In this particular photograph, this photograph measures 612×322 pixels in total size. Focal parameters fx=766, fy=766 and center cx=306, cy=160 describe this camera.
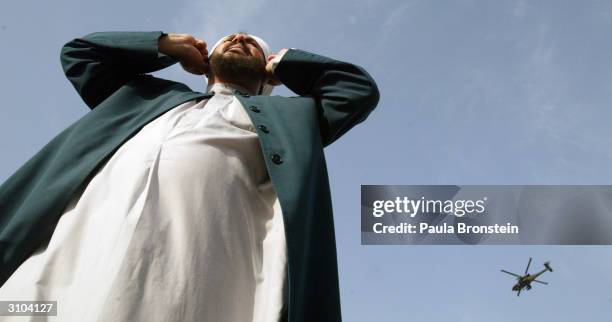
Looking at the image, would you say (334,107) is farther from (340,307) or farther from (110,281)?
(110,281)

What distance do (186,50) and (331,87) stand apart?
78cm

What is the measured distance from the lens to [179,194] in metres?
2.94

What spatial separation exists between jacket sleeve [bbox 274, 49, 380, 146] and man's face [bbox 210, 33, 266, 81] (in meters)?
0.20

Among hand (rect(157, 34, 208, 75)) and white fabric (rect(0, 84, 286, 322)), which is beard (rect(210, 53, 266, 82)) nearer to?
hand (rect(157, 34, 208, 75))

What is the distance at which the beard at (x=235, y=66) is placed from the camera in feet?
13.2

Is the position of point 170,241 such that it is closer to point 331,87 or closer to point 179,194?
point 179,194

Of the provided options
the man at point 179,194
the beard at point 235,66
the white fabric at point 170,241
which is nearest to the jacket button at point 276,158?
the man at point 179,194

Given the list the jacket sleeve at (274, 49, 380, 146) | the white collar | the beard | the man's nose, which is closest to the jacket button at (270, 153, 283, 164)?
the jacket sleeve at (274, 49, 380, 146)

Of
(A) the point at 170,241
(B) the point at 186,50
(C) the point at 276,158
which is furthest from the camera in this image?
(B) the point at 186,50

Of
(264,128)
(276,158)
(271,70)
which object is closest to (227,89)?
(271,70)

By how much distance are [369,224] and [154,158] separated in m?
6.22

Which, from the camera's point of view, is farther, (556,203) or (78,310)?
(556,203)

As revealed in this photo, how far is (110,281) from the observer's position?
2564mm

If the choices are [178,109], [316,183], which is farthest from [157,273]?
[178,109]
